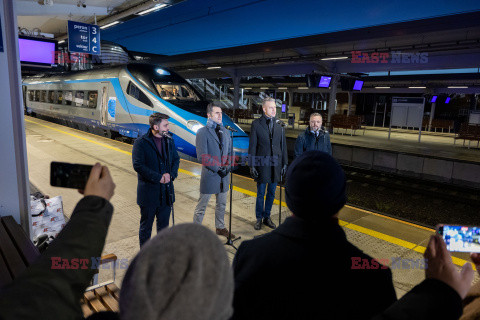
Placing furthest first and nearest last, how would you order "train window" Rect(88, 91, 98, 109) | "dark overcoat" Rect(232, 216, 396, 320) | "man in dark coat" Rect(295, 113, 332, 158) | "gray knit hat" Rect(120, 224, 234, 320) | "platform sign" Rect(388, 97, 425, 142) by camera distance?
1. "platform sign" Rect(388, 97, 425, 142)
2. "train window" Rect(88, 91, 98, 109)
3. "man in dark coat" Rect(295, 113, 332, 158)
4. "dark overcoat" Rect(232, 216, 396, 320)
5. "gray knit hat" Rect(120, 224, 234, 320)

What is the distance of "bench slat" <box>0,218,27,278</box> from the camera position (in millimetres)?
2033

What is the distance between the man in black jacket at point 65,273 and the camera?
0.80 m

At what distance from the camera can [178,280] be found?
655 millimetres

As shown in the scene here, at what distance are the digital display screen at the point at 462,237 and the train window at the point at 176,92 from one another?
29.1ft

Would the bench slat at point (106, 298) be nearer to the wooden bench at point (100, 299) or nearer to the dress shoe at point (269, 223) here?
the wooden bench at point (100, 299)

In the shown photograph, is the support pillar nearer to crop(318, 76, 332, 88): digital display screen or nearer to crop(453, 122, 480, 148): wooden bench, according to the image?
crop(453, 122, 480, 148): wooden bench

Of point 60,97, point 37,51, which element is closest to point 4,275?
point 37,51

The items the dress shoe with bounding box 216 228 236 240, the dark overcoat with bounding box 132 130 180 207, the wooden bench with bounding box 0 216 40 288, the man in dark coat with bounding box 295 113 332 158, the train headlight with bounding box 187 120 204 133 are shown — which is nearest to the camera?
the wooden bench with bounding box 0 216 40 288

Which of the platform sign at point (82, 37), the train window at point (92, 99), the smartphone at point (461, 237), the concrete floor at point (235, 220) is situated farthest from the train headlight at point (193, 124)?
the smartphone at point (461, 237)

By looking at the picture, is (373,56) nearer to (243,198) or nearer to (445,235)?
(243,198)

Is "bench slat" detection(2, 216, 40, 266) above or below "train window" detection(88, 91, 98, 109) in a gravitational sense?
below

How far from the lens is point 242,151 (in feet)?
28.5

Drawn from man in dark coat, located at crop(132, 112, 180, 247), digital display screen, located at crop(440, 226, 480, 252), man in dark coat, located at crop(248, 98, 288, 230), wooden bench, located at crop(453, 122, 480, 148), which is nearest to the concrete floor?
man in dark coat, located at crop(248, 98, 288, 230)

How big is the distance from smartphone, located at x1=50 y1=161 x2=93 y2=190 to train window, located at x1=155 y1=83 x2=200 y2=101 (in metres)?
8.53
